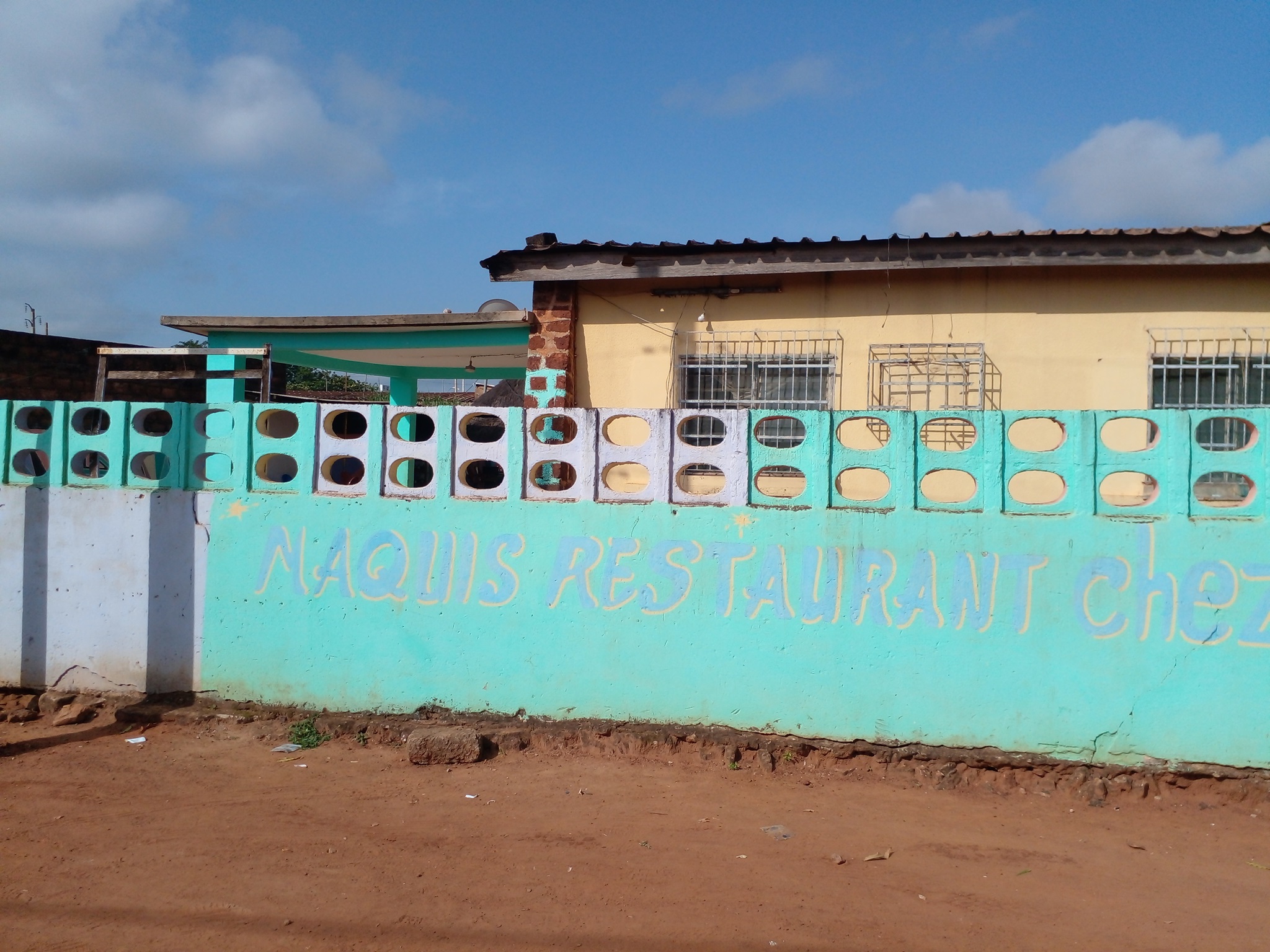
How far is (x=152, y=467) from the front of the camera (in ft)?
18.2

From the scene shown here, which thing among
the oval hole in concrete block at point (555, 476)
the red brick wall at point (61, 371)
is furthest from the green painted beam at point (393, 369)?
the oval hole in concrete block at point (555, 476)

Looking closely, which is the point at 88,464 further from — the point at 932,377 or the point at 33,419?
the point at 932,377

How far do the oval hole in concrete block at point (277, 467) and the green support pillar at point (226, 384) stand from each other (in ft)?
11.9

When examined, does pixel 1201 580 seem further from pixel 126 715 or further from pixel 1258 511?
pixel 126 715

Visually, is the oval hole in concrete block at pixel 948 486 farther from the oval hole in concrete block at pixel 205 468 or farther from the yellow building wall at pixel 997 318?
the oval hole in concrete block at pixel 205 468

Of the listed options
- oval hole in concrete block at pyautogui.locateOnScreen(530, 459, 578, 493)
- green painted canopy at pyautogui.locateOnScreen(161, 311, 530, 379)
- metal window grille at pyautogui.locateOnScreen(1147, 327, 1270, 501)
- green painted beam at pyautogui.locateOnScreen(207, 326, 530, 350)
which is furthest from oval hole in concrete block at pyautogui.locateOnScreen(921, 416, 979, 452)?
green painted beam at pyautogui.locateOnScreen(207, 326, 530, 350)

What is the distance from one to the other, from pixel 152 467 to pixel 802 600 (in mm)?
4088

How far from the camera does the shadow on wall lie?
5.09m

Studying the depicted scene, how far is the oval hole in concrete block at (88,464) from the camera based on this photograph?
5316 millimetres

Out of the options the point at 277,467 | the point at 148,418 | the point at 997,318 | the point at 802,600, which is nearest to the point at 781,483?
the point at 997,318

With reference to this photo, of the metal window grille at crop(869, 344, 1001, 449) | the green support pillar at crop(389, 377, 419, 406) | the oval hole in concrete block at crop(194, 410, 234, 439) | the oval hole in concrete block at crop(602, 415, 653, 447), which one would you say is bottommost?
the oval hole in concrete block at crop(194, 410, 234, 439)

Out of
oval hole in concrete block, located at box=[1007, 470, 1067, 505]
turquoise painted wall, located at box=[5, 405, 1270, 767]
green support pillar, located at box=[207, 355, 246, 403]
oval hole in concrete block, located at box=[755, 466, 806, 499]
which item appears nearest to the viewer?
turquoise painted wall, located at box=[5, 405, 1270, 767]

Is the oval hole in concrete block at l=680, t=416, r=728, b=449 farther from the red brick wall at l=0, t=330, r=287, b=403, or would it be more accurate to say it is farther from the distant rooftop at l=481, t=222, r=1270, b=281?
the red brick wall at l=0, t=330, r=287, b=403

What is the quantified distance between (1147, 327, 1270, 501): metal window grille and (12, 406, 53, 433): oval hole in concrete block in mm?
7358
